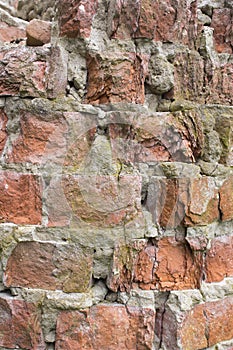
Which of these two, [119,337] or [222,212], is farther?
[222,212]

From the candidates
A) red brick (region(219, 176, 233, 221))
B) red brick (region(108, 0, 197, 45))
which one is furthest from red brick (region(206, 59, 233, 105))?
red brick (region(219, 176, 233, 221))

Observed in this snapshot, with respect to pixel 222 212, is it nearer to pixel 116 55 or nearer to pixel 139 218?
pixel 139 218

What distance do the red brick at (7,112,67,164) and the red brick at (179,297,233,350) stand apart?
612 mm

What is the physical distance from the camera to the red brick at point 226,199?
130cm

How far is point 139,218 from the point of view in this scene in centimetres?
119

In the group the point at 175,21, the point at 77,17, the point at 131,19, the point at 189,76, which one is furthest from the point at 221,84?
the point at 77,17

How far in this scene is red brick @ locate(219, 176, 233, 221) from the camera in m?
1.30

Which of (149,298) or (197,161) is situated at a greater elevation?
(197,161)

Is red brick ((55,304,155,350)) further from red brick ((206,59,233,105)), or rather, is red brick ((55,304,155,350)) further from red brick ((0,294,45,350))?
red brick ((206,59,233,105))

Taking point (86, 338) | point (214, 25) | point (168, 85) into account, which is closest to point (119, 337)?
point (86, 338)

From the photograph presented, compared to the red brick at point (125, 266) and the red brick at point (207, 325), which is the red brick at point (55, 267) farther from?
the red brick at point (207, 325)

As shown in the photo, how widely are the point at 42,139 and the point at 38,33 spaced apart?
0.37 meters

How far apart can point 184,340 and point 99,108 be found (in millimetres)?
725

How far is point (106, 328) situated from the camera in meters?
1.15
